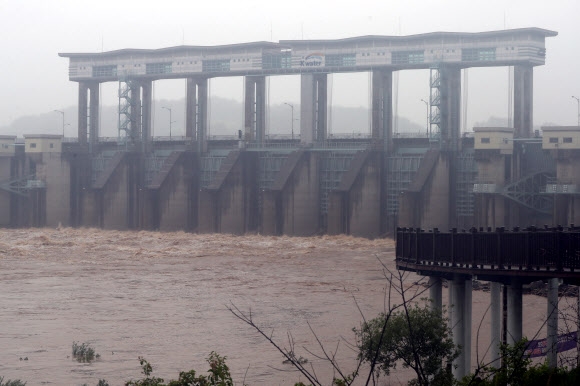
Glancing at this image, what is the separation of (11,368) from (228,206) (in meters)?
40.6

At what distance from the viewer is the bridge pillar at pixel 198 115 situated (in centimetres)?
6406

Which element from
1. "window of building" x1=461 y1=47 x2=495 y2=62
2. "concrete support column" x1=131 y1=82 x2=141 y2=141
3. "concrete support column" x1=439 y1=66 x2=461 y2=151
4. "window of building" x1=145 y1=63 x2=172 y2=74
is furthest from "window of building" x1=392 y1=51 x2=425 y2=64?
"concrete support column" x1=131 y1=82 x2=141 y2=141

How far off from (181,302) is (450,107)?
28363mm

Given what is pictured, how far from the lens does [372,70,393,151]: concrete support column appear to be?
56.9m

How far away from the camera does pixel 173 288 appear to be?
118 ft

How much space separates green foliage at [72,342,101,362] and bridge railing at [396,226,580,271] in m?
7.52

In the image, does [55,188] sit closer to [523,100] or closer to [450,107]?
[450,107]

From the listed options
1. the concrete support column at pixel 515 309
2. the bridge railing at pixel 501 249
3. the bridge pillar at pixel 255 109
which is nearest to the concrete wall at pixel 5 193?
the bridge pillar at pixel 255 109

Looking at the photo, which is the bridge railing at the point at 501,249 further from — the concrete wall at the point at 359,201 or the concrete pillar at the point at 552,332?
the concrete wall at the point at 359,201

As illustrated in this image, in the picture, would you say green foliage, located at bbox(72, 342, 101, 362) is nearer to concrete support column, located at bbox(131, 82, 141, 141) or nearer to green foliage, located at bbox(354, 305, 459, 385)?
green foliage, located at bbox(354, 305, 459, 385)

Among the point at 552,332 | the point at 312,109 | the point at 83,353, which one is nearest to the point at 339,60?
the point at 312,109

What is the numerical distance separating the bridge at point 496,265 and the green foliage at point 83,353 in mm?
7198

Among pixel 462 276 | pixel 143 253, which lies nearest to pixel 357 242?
pixel 143 253

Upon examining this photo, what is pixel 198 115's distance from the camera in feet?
210
